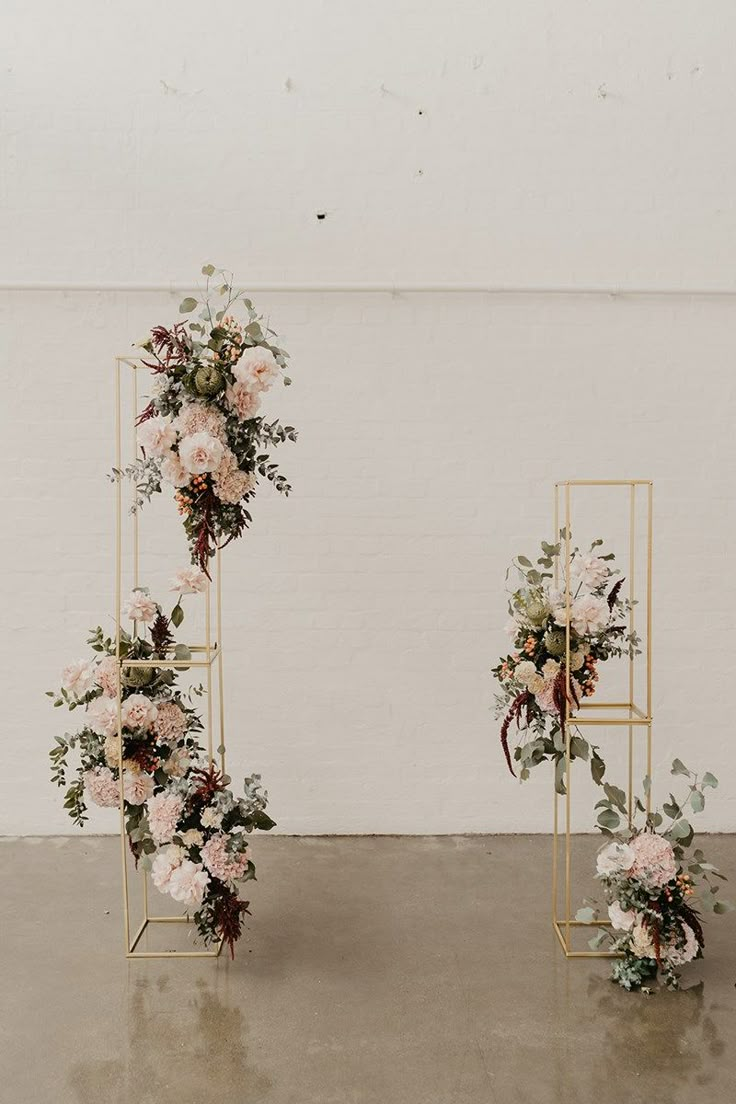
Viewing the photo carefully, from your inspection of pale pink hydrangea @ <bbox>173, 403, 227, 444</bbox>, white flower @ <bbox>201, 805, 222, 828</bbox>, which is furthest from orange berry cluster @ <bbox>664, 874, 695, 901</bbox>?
pale pink hydrangea @ <bbox>173, 403, 227, 444</bbox>

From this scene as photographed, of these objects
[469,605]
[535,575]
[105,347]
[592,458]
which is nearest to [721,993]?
[535,575]

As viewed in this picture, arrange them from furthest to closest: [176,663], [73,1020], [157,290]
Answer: [157,290] → [176,663] → [73,1020]

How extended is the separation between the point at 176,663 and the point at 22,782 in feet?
5.97

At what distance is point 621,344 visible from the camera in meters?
4.52

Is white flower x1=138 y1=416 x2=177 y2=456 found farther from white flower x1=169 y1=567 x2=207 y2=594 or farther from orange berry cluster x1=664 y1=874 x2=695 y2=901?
orange berry cluster x1=664 y1=874 x2=695 y2=901

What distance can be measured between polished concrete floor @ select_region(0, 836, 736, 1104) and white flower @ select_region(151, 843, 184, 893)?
313 mm

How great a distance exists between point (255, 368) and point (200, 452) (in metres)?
0.30

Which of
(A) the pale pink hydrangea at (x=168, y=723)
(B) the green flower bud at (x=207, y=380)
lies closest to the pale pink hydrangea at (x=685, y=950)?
(A) the pale pink hydrangea at (x=168, y=723)

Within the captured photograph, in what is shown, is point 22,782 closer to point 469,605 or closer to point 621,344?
point 469,605

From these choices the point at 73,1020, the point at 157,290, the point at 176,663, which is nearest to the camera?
the point at 73,1020

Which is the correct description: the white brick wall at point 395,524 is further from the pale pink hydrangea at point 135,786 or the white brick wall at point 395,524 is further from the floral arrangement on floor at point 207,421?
the floral arrangement on floor at point 207,421

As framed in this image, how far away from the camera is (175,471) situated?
9.86ft

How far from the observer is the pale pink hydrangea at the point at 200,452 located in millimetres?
2918

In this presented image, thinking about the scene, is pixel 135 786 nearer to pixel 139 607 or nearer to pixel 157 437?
pixel 139 607
